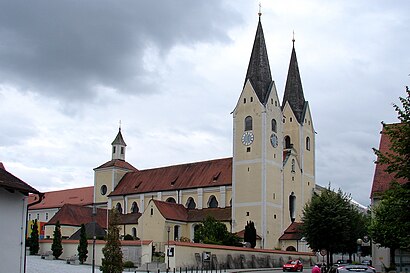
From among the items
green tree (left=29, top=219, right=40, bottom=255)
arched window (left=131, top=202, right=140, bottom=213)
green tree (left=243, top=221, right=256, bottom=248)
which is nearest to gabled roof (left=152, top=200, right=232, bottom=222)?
green tree (left=243, top=221, right=256, bottom=248)

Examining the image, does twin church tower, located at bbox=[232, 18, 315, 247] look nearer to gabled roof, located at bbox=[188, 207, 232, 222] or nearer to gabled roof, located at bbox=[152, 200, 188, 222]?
gabled roof, located at bbox=[188, 207, 232, 222]

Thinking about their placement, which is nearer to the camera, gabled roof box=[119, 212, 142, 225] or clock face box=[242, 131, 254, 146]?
clock face box=[242, 131, 254, 146]

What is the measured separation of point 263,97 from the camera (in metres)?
78.9

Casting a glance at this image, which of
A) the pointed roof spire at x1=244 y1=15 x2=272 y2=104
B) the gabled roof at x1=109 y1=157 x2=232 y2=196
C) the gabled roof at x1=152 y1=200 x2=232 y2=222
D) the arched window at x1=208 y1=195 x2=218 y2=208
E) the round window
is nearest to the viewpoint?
the gabled roof at x1=152 y1=200 x2=232 y2=222

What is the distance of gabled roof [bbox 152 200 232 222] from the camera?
249ft

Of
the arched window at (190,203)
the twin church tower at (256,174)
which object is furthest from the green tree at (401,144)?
the arched window at (190,203)

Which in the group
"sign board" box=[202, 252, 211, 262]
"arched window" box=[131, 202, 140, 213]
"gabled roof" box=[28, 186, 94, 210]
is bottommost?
"sign board" box=[202, 252, 211, 262]

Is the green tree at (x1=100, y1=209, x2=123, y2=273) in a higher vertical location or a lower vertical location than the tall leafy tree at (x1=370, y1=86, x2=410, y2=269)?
lower

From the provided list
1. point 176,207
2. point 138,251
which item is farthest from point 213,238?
point 176,207

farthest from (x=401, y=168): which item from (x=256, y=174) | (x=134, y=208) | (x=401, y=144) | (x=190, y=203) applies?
(x=134, y=208)

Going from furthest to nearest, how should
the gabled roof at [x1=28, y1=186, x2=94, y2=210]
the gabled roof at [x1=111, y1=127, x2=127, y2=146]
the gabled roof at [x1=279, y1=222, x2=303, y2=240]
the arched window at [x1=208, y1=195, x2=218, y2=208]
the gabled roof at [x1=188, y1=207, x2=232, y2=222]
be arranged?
1. the gabled roof at [x1=28, y1=186, x2=94, y2=210]
2. the gabled roof at [x1=111, y1=127, x2=127, y2=146]
3. the arched window at [x1=208, y1=195, x2=218, y2=208]
4. the gabled roof at [x1=188, y1=207, x2=232, y2=222]
5. the gabled roof at [x1=279, y1=222, x2=303, y2=240]

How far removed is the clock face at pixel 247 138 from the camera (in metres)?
78.1

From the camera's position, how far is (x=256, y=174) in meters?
75.6

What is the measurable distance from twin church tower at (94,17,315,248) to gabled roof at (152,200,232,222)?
28cm
